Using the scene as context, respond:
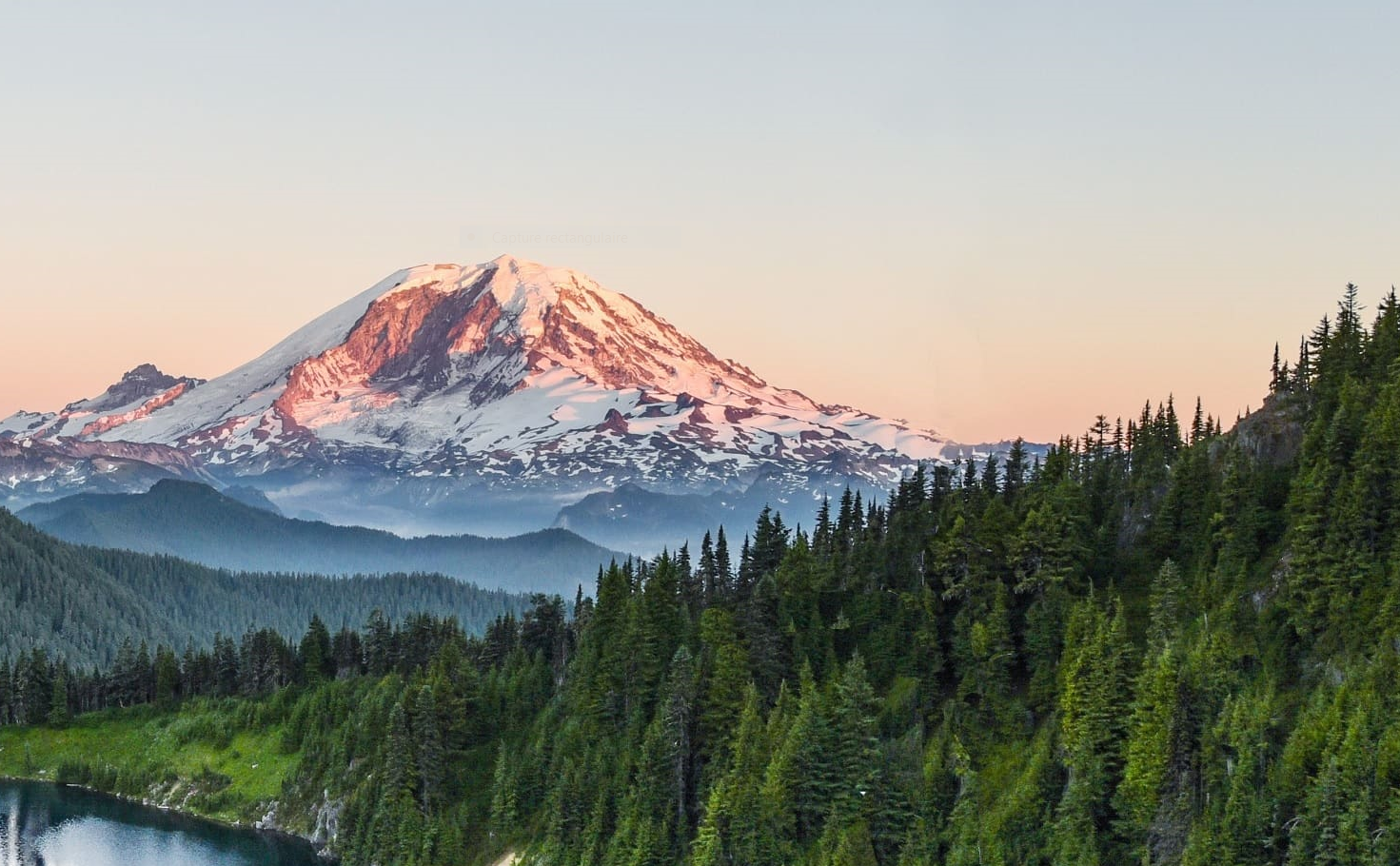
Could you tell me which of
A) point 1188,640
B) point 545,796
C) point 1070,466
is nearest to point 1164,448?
point 1070,466

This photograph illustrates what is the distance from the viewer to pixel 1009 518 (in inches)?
5576

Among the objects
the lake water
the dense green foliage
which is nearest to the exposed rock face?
the dense green foliage

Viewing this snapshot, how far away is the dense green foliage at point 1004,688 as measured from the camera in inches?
3976

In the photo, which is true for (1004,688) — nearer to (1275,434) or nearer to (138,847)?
(1275,434)

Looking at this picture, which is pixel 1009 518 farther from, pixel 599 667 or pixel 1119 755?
pixel 599 667

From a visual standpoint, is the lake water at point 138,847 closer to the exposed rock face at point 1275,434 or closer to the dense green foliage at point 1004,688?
the dense green foliage at point 1004,688

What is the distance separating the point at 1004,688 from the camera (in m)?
127

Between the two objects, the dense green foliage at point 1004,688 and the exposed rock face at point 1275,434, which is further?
the exposed rock face at point 1275,434

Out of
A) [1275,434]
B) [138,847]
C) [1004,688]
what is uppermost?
[1275,434]

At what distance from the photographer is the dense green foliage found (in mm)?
101000

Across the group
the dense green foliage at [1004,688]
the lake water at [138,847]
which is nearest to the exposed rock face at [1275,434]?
the dense green foliage at [1004,688]

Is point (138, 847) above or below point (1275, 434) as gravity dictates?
below

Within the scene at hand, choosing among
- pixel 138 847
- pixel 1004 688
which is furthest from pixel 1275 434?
pixel 138 847

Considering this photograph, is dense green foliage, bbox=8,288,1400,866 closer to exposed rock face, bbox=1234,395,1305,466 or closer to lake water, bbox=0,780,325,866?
exposed rock face, bbox=1234,395,1305,466
